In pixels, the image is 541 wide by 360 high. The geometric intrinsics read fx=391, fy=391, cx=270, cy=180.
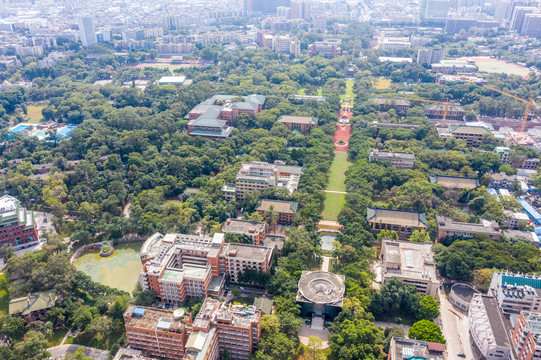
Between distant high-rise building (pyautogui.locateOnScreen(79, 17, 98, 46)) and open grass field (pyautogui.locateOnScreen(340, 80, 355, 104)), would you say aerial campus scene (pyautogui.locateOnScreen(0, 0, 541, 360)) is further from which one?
distant high-rise building (pyautogui.locateOnScreen(79, 17, 98, 46))

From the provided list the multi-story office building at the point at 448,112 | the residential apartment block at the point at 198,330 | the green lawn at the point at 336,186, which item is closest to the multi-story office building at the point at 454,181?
the green lawn at the point at 336,186

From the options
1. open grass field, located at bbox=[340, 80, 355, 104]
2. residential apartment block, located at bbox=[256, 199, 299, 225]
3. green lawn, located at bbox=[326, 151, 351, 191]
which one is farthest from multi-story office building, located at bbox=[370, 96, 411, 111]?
residential apartment block, located at bbox=[256, 199, 299, 225]

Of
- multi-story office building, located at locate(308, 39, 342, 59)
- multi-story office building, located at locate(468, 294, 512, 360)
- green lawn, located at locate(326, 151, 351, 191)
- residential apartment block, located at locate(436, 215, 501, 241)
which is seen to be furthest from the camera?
multi-story office building, located at locate(308, 39, 342, 59)

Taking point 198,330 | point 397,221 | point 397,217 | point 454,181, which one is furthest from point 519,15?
point 198,330

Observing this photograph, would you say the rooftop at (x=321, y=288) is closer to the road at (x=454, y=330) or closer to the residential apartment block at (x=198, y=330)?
the residential apartment block at (x=198, y=330)

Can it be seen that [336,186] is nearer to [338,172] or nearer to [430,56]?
[338,172]

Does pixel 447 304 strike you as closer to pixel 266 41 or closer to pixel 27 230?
pixel 27 230
